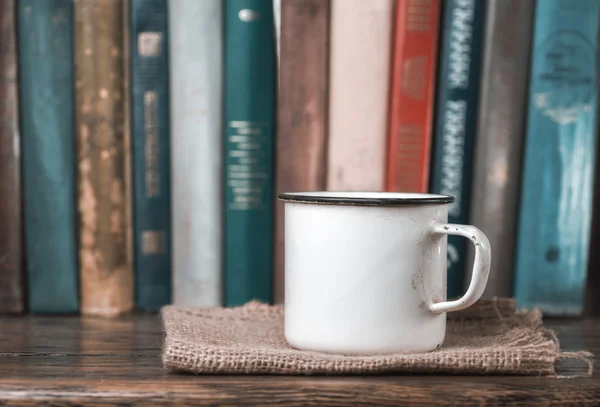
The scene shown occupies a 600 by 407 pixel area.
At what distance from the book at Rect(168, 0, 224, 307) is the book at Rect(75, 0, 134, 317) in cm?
5

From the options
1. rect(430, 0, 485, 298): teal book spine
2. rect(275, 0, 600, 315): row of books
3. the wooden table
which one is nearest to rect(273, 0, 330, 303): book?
rect(275, 0, 600, 315): row of books

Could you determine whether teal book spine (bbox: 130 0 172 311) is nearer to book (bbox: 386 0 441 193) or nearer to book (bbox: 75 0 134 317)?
book (bbox: 75 0 134 317)

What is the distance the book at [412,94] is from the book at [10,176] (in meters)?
0.35

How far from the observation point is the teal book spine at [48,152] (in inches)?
25.1

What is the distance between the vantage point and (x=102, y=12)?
2.09 feet

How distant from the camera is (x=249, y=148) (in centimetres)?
65

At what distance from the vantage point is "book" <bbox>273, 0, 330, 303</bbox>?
632 mm

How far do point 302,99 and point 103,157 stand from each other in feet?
0.65

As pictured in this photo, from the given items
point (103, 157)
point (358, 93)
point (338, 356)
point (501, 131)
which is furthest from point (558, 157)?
point (103, 157)

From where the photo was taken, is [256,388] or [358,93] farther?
[358,93]

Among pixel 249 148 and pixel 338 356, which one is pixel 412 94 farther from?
pixel 338 356

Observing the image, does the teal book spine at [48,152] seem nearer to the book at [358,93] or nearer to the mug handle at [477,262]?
the book at [358,93]

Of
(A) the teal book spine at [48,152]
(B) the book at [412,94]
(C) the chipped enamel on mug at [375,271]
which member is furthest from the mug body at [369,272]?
(A) the teal book spine at [48,152]

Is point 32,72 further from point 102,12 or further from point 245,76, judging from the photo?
point 245,76
